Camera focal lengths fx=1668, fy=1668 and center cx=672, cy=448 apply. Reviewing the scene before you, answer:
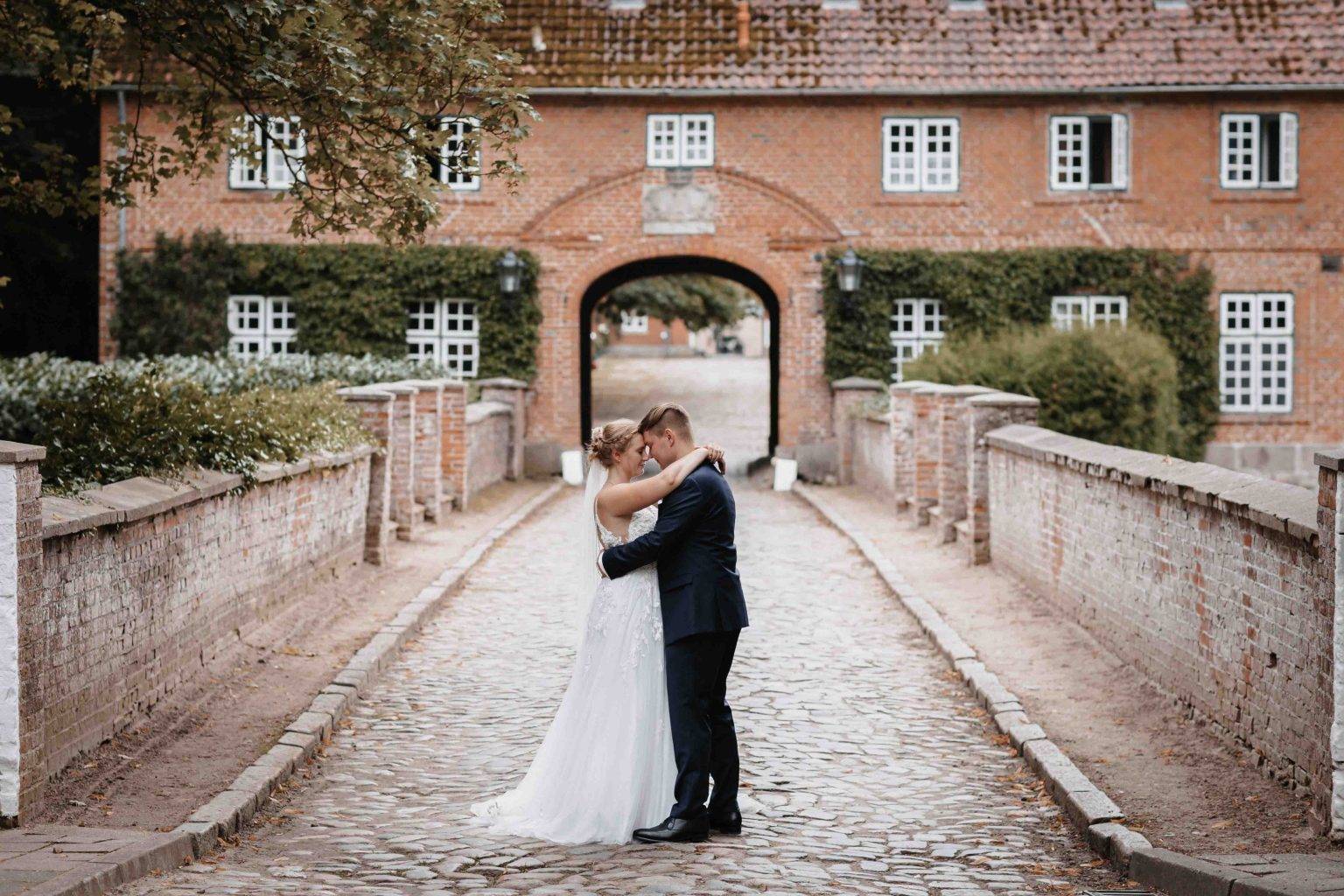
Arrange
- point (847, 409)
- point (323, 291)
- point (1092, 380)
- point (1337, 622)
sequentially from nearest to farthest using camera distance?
point (1337, 622), point (1092, 380), point (847, 409), point (323, 291)

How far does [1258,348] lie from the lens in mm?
28172

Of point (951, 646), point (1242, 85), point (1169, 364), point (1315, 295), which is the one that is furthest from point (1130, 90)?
point (951, 646)

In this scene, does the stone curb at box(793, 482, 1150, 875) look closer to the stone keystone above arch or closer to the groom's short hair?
the groom's short hair

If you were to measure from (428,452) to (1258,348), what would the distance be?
15946 millimetres

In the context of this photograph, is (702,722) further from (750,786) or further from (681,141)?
(681,141)

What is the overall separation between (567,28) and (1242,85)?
36.7ft

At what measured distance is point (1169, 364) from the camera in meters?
21.1

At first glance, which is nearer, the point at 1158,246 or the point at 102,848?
the point at 102,848

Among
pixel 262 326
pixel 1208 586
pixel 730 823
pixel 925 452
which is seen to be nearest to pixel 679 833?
pixel 730 823

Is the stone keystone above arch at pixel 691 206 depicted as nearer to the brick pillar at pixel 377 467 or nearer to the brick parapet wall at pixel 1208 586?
the brick pillar at pixel 377 467

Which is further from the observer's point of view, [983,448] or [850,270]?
[850,270]

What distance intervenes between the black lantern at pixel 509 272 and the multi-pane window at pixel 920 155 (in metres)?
6.26

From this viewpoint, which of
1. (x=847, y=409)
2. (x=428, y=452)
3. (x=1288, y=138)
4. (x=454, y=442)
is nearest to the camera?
(x=428, y=452)

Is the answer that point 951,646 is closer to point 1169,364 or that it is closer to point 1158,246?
point 1169,364
